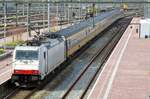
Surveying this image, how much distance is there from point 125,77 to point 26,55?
20.4 feet

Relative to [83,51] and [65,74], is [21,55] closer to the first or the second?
[65,74]

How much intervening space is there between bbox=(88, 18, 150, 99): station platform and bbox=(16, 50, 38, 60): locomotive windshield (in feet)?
11.9

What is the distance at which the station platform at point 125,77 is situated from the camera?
23281mm

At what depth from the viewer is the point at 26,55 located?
26.0 m

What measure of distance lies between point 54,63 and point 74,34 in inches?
453

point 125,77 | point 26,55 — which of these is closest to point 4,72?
point 26,55

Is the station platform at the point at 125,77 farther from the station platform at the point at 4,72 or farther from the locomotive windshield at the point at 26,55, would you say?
the station platform at the point at 4,72

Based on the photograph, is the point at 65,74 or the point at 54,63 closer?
the point at 54,63

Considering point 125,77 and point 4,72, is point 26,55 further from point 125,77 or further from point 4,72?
point 125,77

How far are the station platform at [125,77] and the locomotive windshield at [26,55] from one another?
364 cm

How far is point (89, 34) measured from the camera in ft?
178

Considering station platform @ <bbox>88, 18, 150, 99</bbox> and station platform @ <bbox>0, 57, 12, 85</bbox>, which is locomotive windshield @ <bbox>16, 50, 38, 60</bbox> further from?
station platform @ <bbox>88, 18, 150, 99</bbox>

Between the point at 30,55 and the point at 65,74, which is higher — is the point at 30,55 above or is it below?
above

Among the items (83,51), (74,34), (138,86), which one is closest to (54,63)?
(138,86)
